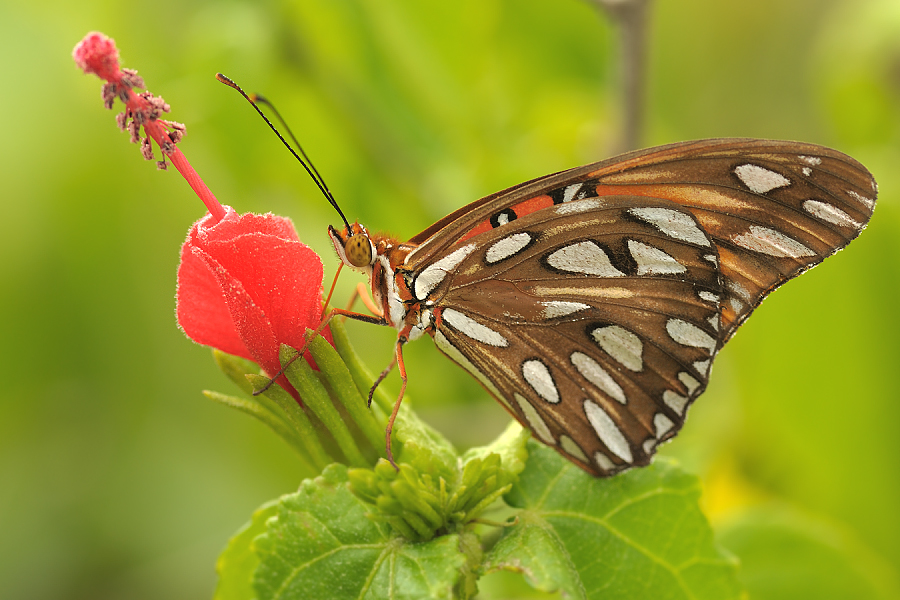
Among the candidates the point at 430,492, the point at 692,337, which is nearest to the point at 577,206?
the point at 692,337

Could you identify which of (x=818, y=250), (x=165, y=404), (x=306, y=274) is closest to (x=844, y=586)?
(x=818, y=250)

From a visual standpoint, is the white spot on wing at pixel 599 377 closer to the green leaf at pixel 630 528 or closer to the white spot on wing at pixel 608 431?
the white spot on wing at pixel 608 431

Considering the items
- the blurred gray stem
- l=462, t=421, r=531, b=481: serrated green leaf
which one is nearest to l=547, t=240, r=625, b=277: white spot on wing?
l=462, t=421, r=531, b=481: serrated green leaf

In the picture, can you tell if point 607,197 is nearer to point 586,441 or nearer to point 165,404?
point 586,441

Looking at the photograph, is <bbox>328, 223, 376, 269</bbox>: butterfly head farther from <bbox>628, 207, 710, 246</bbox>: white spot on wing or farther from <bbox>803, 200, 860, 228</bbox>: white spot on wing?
<bbox>803, 200, 860, 228</bbox>: white spot on wing

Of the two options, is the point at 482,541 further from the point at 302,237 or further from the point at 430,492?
the point at 302,237

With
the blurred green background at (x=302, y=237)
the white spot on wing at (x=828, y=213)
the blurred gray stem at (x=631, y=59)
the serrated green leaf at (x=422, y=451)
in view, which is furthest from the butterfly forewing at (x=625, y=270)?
the blurred green background at (x=302, y=237)
